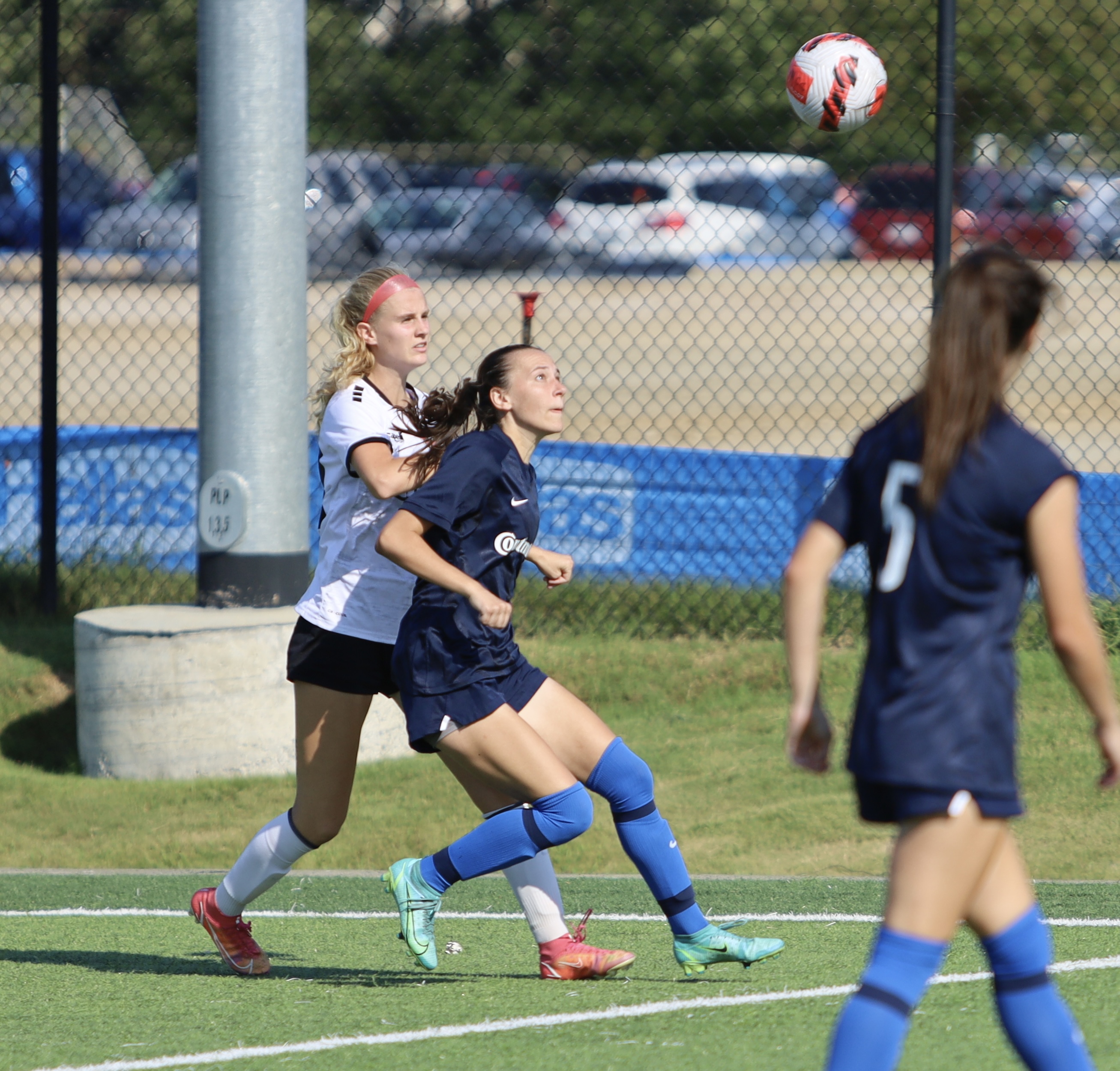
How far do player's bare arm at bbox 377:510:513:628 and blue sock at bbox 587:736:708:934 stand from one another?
21.0 inches

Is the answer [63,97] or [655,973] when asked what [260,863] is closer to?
[655,973]

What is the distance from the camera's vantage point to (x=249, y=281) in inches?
281

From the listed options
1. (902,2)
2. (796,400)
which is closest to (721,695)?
(796,400)

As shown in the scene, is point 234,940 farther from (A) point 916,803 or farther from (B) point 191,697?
(B) point 191,697

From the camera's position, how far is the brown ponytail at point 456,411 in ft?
13.6

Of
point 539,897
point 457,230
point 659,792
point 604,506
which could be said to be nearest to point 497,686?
point 539,897

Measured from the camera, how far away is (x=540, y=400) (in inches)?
161

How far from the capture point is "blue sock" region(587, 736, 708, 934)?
13.3 ft

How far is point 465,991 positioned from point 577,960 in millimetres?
296

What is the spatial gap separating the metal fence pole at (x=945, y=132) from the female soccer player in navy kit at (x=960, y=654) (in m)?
4.62

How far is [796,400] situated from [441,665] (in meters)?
13.2

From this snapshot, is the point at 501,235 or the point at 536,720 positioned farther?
the point at 501,235

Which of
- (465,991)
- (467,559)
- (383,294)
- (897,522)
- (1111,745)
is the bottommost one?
(465,991)

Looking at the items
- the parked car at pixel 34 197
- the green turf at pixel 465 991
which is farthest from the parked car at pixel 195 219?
the green turf at pixel 465 991
